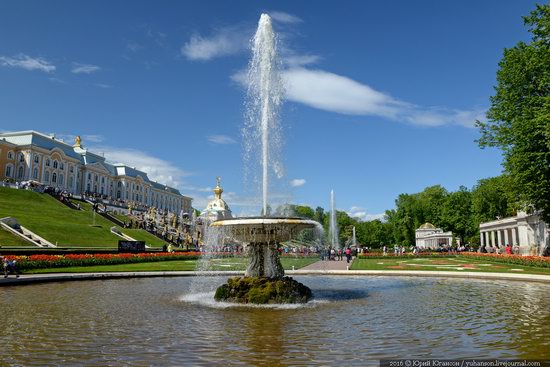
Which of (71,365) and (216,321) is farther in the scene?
Result: (216,321)

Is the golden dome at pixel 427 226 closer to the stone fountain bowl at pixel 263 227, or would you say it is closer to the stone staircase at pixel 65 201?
the stone staircase at pixel 65 201

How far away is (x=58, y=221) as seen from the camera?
49250 millimetres

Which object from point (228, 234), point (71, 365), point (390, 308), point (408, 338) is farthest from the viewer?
point (228, 234)

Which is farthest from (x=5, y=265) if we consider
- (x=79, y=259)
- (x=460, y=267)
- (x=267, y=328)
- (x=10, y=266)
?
(x=460, y=267)

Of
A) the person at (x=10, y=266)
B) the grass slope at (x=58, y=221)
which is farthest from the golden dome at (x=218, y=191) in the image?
the person at (x=10, y=266)

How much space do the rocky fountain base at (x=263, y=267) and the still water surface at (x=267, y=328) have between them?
0.86m

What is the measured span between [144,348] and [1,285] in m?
14.0

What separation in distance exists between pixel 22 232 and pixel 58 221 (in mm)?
9443

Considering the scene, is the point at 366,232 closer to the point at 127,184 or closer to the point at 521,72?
the point at 127,184

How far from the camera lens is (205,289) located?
1872 centimetres

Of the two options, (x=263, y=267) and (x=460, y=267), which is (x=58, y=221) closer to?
(x=263, y=267)

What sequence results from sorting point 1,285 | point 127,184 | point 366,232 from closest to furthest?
point 1,285 → point 366,232 → point 127,184

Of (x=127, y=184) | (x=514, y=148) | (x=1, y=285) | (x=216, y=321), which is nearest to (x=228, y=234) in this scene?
(x=216, y=321)

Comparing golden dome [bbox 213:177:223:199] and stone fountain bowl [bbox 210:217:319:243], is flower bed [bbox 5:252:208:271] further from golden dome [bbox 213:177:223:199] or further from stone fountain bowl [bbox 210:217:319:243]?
golden dome [bbox 213:177:223:199]
